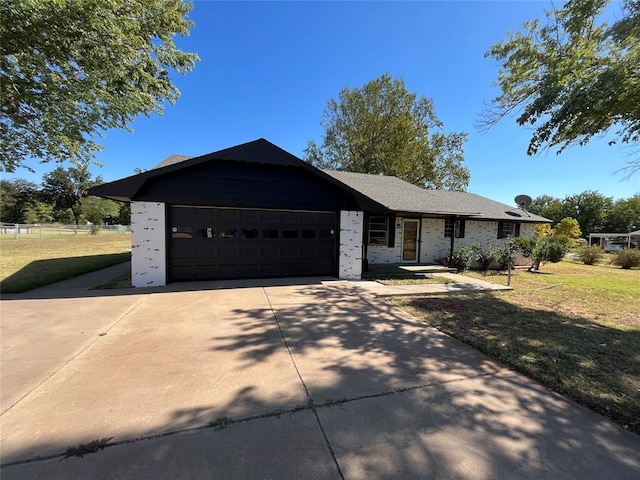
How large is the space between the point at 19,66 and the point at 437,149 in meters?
27.0

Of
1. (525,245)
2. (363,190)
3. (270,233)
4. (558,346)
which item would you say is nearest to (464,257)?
(525,245)

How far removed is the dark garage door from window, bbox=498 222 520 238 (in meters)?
10.9

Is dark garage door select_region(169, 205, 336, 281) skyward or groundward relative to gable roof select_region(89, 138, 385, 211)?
groundward

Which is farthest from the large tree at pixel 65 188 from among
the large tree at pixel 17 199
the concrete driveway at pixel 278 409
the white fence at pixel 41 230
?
the concrete driveway at pixel 278 409

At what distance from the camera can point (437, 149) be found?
2627 cm

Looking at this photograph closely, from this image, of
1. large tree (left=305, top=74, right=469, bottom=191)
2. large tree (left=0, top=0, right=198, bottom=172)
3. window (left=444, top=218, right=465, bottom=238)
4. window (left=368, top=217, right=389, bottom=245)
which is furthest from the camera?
large tree (left=305, top=74, right=469, bottom=191)

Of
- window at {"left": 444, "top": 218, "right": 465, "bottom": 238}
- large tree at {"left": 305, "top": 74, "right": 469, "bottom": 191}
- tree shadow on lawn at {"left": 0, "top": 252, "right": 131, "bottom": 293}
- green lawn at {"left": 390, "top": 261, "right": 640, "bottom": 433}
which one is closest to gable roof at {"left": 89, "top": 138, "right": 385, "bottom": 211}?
tree shadow on lawn at {"left": 0, "top": 252, "right": 131, "bottom": 293}

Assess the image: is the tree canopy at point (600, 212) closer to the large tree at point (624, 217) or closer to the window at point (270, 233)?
the large tree at point (624, 217)

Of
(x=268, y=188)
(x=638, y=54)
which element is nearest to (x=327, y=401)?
(x=268, y=188)

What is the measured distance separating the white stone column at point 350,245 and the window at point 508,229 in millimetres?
10113

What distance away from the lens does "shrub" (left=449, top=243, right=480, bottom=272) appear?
40.5 ft

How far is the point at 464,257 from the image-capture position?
485 inches

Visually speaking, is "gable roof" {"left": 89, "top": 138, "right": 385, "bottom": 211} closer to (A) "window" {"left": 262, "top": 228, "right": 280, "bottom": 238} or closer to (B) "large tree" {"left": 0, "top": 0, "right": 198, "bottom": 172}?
(A) "window" {"left": 262, "top": 228, "right": 280, "bottom": 238}

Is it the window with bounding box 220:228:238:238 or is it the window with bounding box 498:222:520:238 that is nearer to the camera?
the window with bounding box 220:228:238:238
